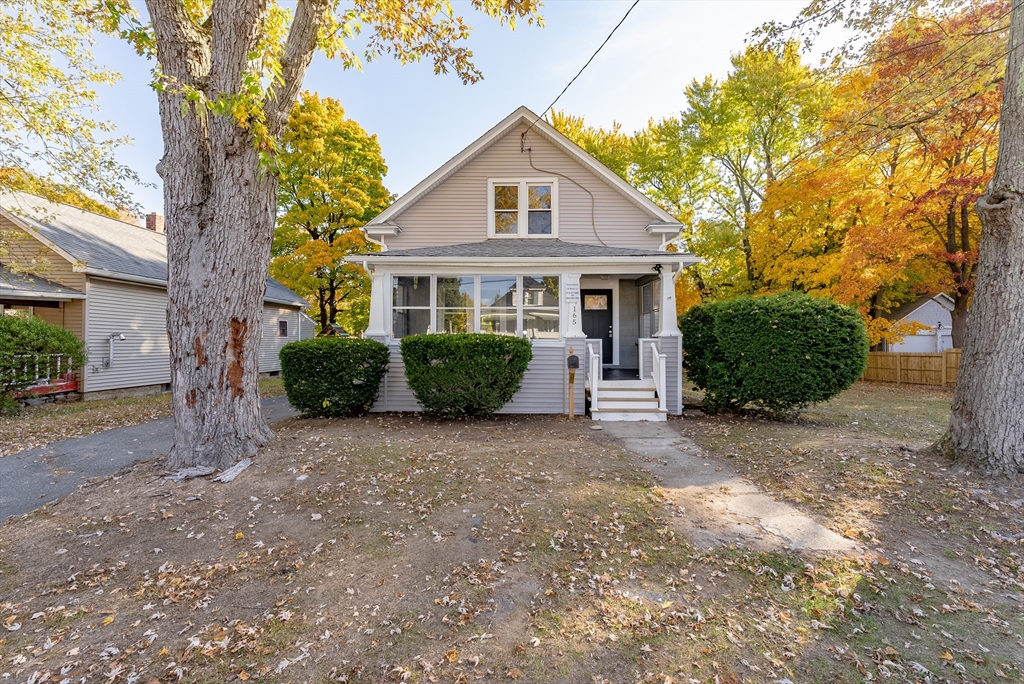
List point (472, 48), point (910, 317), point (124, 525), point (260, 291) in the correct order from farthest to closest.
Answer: point (910, 317), point (472, 48), point (260, 291), point (124, 525)

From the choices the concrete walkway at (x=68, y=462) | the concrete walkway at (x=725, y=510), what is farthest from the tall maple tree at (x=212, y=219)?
the concrete walkway at (x=725, y=510)

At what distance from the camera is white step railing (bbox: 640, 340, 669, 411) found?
8.88 meters

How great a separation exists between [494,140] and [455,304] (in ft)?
14.8

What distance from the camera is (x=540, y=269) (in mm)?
9680

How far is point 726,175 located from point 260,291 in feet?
68.7

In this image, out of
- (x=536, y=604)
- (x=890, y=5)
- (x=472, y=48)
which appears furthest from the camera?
(x=472, y=48)

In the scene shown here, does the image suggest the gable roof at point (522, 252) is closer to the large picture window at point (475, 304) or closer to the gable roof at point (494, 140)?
the large picture window at point (475, 304)

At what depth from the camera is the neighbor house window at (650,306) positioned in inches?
404

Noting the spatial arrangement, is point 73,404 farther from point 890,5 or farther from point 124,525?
point 890,5

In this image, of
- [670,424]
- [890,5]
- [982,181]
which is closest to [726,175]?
[982,181]

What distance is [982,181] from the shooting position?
443 inches

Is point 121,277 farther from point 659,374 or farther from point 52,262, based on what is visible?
point 659,374

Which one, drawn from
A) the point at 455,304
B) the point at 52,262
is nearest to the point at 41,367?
the point at 52,262

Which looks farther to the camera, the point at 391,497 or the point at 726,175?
the point at 726,175
